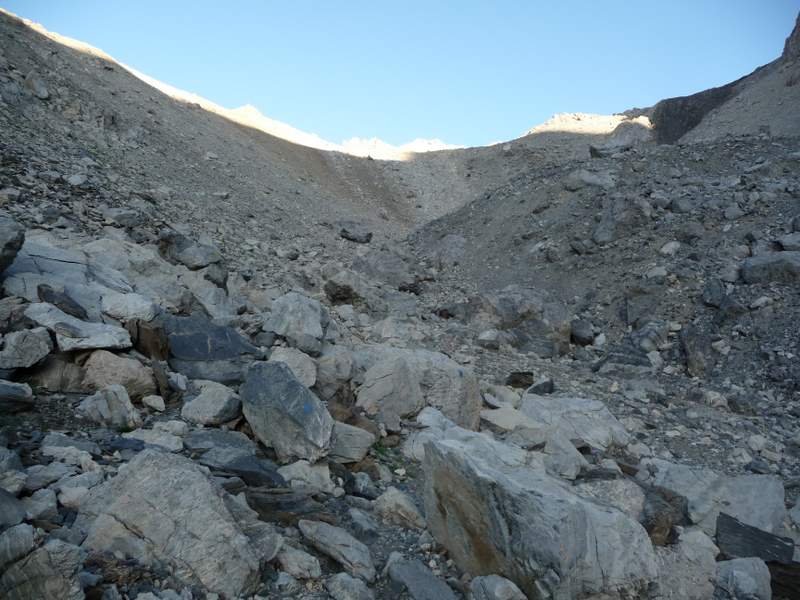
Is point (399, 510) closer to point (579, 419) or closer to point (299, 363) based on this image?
point (299, 363)

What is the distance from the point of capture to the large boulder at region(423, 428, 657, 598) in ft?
8.34

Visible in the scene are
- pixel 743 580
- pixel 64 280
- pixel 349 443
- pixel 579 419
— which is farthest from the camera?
pixel 579 419

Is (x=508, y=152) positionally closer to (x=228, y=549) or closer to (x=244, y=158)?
(x=244, y=158)

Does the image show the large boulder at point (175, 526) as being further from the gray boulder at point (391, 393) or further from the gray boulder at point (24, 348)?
the gray boulder at point (391, 393)

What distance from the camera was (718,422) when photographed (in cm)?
619

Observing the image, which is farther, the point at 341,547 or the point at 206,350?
the point at 206,350

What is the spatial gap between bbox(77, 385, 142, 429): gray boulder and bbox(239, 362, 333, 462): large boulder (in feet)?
2.46

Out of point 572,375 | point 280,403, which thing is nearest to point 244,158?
point 572,375

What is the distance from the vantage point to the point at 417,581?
9.51ft

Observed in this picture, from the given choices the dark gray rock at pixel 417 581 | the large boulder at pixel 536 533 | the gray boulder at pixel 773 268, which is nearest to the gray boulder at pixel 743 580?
the large boulder at pixel 536 533

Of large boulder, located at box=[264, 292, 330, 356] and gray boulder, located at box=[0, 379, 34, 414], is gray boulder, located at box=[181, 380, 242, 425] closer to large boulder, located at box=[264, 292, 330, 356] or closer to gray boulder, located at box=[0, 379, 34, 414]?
gray boulder, located at box=[0, 379, 34, 414]

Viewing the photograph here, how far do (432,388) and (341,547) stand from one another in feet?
7.97

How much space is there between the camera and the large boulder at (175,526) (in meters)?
2.52

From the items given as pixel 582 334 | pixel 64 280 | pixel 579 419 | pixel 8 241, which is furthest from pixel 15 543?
pixel 582 334
